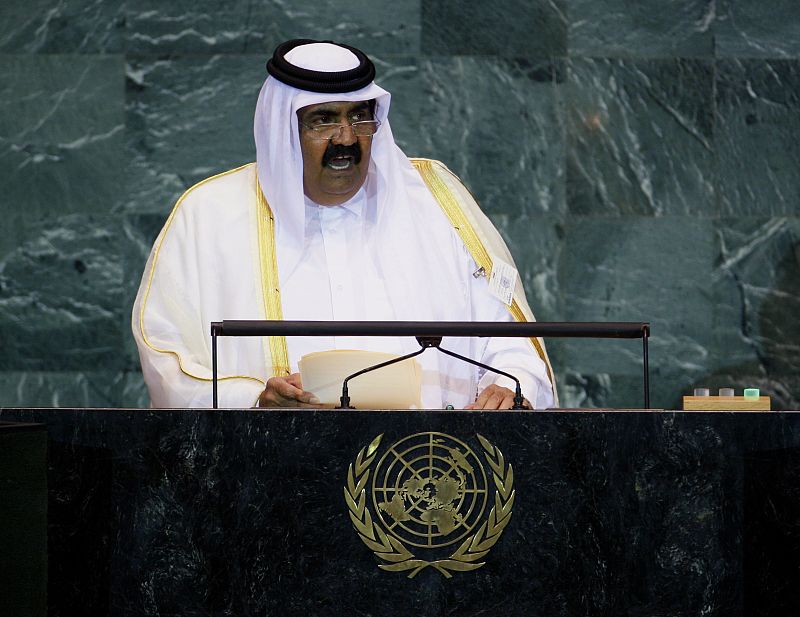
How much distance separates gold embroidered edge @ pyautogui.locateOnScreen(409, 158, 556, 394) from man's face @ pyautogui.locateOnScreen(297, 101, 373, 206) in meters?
0.27

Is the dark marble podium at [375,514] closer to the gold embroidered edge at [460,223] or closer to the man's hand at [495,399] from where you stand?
the man's hand at [495,399]

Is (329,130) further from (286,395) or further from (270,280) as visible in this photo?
(286,395)

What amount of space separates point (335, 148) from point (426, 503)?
188 cm

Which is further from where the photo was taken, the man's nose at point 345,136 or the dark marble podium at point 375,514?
the man's nose at point 345,136

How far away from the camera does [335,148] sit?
4.39 metres

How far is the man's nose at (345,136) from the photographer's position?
438 cm

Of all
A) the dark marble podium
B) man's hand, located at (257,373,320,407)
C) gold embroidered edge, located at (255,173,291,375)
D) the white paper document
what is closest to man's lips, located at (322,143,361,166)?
gold embroidered edge, located at (255,173,291,375)

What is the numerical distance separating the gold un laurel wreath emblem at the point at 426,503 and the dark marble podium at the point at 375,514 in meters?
0.02

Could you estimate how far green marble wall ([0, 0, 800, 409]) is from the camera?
6148 mm

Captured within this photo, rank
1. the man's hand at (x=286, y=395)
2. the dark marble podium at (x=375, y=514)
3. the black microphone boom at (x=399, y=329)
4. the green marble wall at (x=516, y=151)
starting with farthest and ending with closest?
the green marble wall at (x=516, y=151) < the man's hand at (x=286, y=395) < the black microphone boom at (x=399, y=329) < the dark marble podium at (x=375, y=514)

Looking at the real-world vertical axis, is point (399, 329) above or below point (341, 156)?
below

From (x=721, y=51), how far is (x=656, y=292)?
3.72ft

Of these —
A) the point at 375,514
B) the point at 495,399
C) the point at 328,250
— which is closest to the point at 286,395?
the point at 495,399

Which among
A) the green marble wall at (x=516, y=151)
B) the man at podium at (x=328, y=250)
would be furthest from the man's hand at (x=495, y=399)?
the green marble wall at (x=516, y=151)
